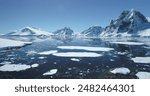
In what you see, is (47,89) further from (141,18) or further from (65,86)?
(141,18)

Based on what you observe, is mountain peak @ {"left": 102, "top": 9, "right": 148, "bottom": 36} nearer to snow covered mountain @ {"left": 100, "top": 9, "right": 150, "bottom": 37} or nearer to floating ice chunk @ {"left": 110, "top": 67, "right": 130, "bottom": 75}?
snow covered mountain @ {"left": 100, "top": 9, "right": 150, "bottom": 37}

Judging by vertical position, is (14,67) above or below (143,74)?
above

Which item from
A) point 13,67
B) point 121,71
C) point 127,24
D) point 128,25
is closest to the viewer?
point 121,71

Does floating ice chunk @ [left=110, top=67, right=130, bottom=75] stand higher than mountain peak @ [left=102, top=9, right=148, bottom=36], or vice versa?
mountain peak @ [left=102, top=9, right=148, bottom=36]

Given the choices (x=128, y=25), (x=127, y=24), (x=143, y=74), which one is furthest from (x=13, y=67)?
(x=127, y=24)

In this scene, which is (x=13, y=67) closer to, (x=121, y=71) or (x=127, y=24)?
(x=121, y=71)

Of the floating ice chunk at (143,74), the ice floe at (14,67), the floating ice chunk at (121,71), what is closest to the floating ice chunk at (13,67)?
the ice floe at (14,67)

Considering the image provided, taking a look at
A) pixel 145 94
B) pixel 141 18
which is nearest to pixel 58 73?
pixel 145 94

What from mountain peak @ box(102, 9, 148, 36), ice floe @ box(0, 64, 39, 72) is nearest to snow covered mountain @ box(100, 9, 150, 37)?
mountain peak @ box(102, 9, 148, 36)
